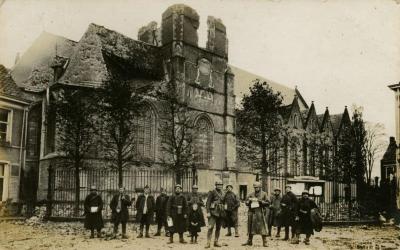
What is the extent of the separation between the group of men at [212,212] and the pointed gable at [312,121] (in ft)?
108

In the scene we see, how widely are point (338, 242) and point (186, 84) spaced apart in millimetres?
18158

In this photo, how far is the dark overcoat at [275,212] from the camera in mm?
14234

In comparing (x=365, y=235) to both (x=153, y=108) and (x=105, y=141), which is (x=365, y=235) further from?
(x=153, y=108)

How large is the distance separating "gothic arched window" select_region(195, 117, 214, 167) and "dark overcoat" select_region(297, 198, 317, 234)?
1698 cm

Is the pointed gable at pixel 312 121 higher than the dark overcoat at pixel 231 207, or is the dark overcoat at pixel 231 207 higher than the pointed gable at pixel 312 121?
the pointed gable at pixel 312 121

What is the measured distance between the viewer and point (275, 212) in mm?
14406

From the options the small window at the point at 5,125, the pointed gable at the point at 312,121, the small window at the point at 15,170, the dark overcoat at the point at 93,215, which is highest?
the pointed gable at the point at 312,121

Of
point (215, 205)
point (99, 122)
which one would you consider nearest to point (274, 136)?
point (99, 122)

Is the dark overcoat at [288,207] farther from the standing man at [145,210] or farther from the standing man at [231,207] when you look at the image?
the standing man at [145,210]

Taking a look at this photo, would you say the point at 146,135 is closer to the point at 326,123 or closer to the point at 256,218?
the point at 256,218

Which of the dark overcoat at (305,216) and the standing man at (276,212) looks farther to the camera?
the standing man at (276,212)

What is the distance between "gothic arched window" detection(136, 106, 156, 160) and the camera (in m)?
26.6

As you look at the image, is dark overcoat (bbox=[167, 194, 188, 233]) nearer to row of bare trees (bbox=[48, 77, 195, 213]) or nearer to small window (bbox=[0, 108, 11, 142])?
row of bare trees (bbox=[48, 77, 195, 213])

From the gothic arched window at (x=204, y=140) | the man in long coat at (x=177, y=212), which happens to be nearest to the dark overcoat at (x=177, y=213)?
the man in long coat at (x=177, y=212)
